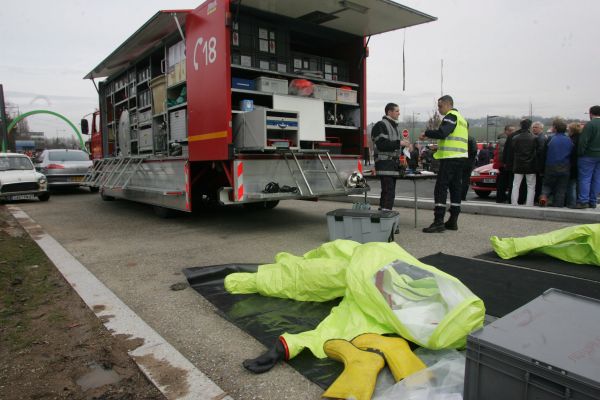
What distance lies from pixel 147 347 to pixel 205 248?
111 inches

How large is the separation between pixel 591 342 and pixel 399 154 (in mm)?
4768

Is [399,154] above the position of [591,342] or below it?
above

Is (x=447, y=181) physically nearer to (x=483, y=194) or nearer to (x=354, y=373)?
(x=354, y=373)

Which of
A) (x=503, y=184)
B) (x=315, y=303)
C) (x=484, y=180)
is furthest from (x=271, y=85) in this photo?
(x=484, y=180)

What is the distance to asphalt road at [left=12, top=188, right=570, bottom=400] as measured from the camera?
2.43 meters

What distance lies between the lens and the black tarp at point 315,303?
97.3 inches

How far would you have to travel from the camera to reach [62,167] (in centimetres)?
1409

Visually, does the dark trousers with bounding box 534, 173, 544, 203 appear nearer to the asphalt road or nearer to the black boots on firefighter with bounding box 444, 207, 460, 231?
the asphalt road

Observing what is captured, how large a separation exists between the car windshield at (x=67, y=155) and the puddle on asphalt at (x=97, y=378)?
14.3 meters

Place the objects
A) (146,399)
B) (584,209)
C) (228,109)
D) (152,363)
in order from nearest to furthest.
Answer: (146,399)
(152,363)
(228,109)
(584,209)

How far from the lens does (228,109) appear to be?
5.57 m

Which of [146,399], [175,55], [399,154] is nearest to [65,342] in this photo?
[146,399]

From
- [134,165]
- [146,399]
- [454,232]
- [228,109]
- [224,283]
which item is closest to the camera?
[146,399]

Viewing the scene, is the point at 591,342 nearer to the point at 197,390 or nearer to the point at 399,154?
the point at 197,390
